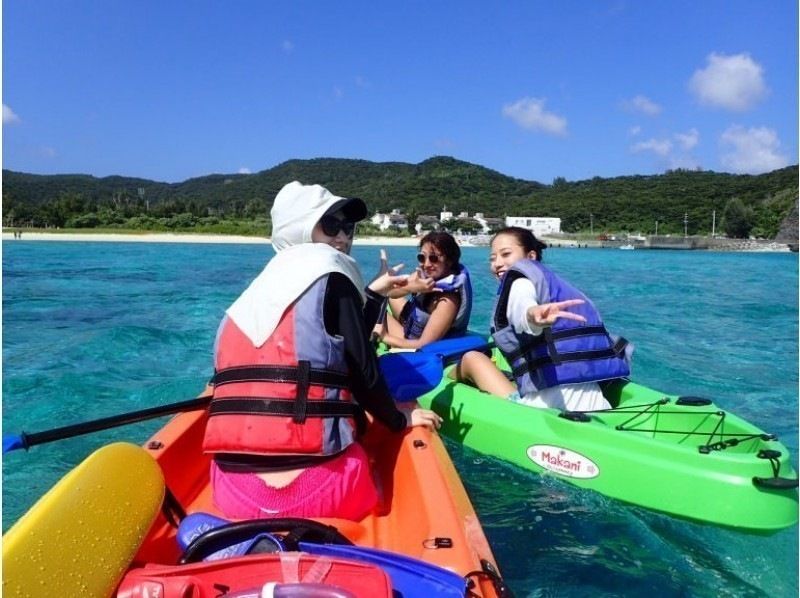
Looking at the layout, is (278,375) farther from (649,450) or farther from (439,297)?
(439,297)

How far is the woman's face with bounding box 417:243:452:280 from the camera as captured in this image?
484 cm

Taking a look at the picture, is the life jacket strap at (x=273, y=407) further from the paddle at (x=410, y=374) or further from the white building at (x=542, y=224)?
the white building at (x=542, y=224)

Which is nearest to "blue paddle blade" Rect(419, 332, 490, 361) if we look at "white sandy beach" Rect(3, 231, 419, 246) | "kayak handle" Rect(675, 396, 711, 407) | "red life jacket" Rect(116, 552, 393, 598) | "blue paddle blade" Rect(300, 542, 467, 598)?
"kayak handle" Rect(675, 396, 711, 407)

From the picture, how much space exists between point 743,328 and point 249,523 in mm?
10622

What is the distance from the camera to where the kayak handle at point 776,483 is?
2.74m

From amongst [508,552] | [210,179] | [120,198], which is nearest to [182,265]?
[508,552]

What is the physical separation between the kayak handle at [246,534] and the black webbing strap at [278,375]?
0.44m

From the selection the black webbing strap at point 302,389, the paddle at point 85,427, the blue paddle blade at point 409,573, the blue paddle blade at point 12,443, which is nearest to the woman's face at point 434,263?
the paddle at point 85,427

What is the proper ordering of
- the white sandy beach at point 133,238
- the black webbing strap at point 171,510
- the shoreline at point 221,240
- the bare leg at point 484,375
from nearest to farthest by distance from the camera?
the black webbing strap at point 171,510, the bare leg at point 484,375, the white sandy beach at point 133,238, the shoreline at point 221,240

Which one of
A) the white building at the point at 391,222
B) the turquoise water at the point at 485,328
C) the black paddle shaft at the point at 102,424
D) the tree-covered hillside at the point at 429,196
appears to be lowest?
the turquoise water at the point at 485,328

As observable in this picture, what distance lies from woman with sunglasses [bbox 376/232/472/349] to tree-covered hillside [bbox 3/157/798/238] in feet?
178

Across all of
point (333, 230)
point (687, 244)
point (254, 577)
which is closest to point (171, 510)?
point (254, 577)

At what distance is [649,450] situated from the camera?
10.1 feet

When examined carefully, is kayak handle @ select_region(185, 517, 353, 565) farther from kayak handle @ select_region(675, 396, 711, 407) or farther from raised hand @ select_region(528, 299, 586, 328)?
kayak handle @ select_region(675, 396, 711, 407)
